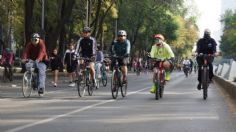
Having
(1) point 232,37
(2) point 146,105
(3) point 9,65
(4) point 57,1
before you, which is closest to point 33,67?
(2) point 146,105

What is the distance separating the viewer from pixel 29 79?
16.6 meters

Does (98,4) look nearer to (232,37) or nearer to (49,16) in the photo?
(49,16)

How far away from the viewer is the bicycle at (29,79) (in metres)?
16.5

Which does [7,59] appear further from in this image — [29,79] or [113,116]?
[113,116]

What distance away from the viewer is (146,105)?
47.4 ft

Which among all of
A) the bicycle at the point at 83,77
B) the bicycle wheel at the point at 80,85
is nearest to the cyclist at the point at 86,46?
the bicycle at the point at 83,77

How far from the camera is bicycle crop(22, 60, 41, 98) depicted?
54.3ft

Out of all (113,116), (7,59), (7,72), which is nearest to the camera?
(113,116)

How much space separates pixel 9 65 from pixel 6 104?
50.0ft

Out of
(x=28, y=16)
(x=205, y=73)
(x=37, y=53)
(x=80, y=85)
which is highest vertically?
(x=28, y=16)

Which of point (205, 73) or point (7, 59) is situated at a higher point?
point (7, 59)

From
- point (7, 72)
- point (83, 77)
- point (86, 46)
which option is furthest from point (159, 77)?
point (7, 72)

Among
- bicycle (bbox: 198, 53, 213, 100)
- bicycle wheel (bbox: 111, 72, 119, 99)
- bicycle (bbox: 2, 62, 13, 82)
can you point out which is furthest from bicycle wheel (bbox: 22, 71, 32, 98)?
bicycle (bbox: 2, 62, 13, 82)

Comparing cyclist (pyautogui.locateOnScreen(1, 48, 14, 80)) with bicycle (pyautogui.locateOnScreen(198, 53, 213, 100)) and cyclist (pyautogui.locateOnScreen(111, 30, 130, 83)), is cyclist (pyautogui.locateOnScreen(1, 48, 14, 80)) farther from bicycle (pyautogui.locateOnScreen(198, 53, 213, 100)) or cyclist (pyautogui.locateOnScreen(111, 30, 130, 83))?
bicycle (pyautogui.locateOnScreen(198, 53, 213, 100))
